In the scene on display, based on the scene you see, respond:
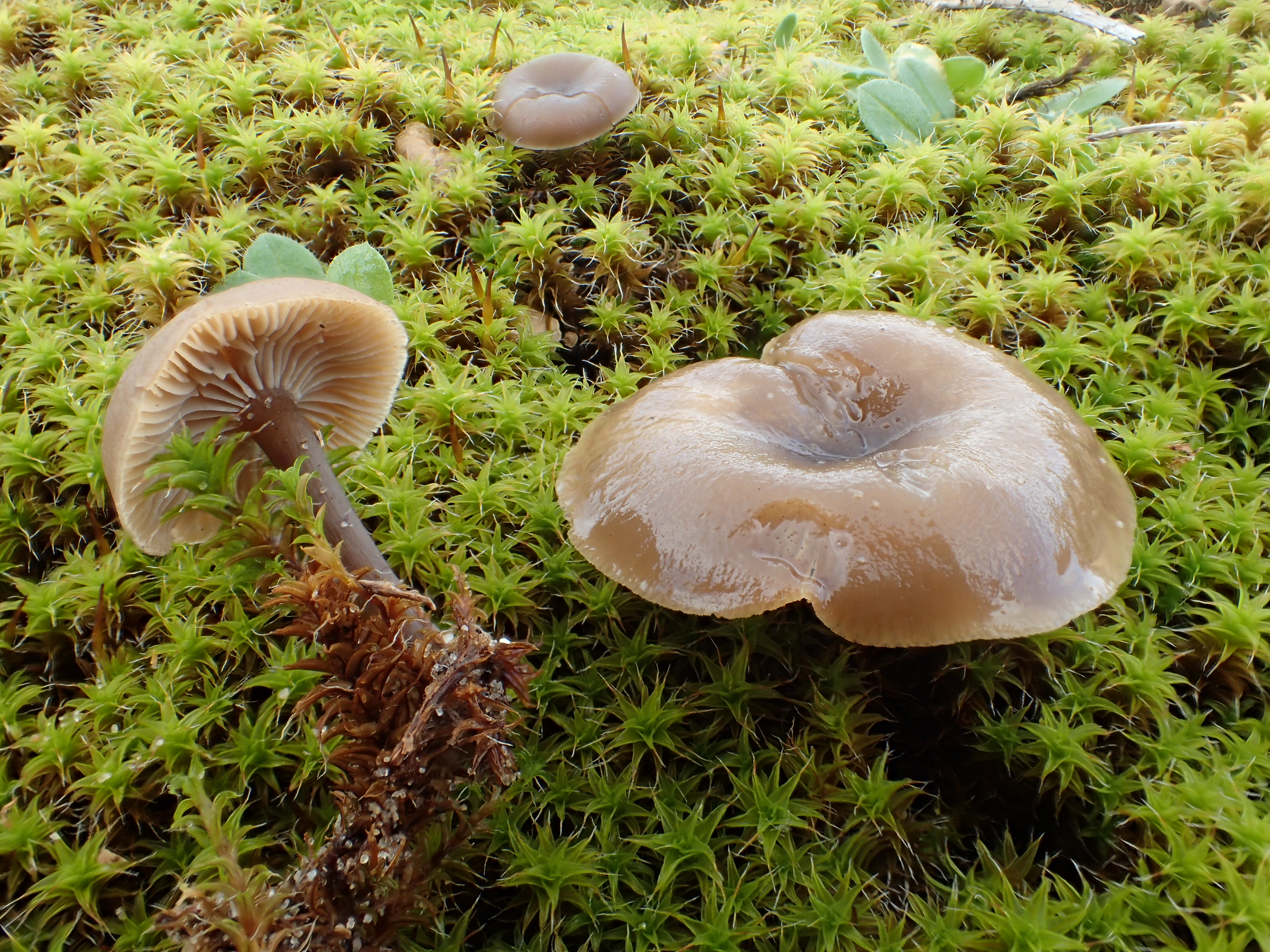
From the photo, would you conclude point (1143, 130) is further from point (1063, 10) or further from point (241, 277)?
point (241, 277)

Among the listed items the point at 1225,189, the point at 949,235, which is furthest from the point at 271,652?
the point at 1225,189

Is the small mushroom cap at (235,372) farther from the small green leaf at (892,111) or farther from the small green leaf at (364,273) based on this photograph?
the small green leaf at (892,111)

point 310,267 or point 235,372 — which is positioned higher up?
point 235,372

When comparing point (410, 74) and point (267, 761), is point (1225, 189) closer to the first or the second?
point (410, 74)

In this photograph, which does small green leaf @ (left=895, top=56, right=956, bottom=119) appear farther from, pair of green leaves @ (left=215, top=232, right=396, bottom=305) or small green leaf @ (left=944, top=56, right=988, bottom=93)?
pair of green leaves @ (left=215, top=232, right=396, bottom=305)

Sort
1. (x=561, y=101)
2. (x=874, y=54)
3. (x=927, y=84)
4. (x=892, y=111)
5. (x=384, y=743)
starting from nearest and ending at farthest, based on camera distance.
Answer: (x=384, y=743), (x=561, y=101), (x=892, y=111), (x=927, y=84), (x=874, y=54)

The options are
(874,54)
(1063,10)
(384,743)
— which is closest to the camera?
(384,743)

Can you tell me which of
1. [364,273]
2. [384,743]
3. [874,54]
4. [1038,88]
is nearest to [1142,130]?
[1038,88]

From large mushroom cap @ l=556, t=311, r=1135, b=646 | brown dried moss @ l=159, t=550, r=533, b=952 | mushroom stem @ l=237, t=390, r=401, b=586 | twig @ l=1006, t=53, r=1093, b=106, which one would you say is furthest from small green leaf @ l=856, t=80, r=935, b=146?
brown dried moss @ l=159, t=550, r=533, b=952
